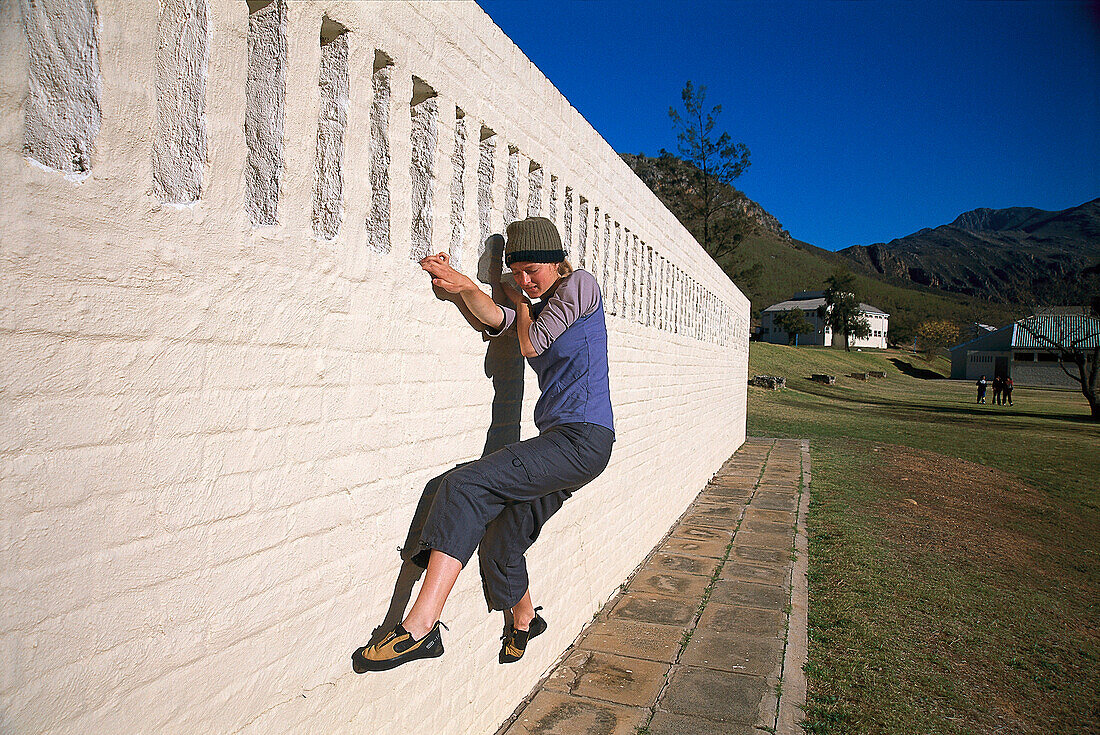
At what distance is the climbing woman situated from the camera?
2.41 metres

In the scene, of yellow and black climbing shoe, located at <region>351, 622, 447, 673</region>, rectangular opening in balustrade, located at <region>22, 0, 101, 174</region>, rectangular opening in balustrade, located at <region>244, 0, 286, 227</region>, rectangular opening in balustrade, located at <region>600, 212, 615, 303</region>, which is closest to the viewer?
rectangular opening in balustrade, located at <region>22, 0, 101, 174</region>

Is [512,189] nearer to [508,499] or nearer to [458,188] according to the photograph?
[458,188]

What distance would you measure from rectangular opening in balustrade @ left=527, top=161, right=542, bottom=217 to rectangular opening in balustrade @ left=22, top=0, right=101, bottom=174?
7.40 feet

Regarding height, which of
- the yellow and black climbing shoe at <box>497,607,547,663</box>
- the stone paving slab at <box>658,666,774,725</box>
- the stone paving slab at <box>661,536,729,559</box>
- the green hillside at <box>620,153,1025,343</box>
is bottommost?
the stone paving slab at <box>661,536,729,559</box>

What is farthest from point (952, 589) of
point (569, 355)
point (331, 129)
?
point (331, 129)

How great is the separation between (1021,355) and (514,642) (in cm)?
6973

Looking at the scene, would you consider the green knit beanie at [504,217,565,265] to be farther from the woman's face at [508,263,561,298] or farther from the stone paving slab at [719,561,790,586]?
the stone paving slab at [719,561,790,586]

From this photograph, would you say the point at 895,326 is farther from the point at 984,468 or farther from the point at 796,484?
the point at 796,484

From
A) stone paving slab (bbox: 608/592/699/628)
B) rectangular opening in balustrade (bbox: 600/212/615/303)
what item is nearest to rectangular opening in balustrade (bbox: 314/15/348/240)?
rectangular opening in balustrade (bbox: 600/212/615/303)

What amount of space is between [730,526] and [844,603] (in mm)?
2141

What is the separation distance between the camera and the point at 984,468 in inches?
561

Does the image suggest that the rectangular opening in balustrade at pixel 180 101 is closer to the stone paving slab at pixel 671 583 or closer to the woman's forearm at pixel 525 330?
the woman's forearm at pixel 525 330

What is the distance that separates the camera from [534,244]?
2.95 metres

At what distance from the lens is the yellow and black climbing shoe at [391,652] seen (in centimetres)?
216
